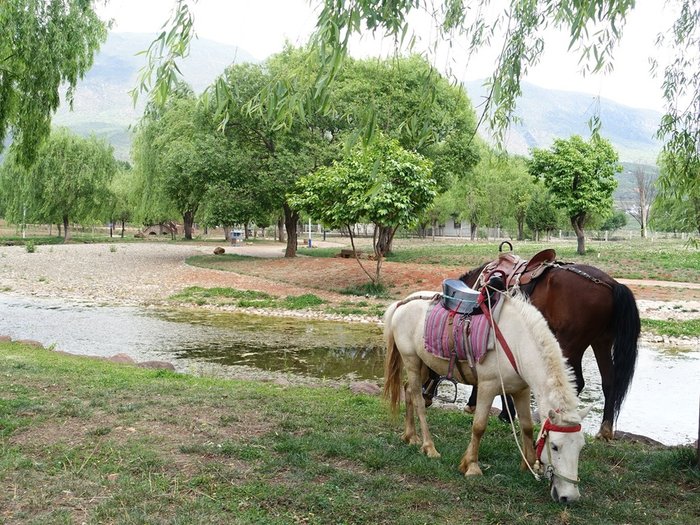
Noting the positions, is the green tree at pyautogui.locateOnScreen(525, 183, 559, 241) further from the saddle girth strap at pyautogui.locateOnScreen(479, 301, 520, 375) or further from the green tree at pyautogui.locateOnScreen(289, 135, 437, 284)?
the saddle girth strap at pyautogui.locateOnScreen(479, 301, 520, 375)

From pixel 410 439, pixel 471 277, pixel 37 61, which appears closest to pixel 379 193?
pixel 37 61

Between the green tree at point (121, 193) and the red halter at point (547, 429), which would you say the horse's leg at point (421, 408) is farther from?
the green tree at point (121, 193)

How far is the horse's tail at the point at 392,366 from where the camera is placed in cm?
528

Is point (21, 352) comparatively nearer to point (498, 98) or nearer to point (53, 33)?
point (53, 33)

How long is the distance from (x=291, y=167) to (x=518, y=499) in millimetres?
Answer: 22075

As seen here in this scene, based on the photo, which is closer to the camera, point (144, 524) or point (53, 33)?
point (144, 524)

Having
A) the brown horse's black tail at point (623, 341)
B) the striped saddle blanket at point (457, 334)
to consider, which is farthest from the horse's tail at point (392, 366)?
the brown horse's black tail at point (623, 341)

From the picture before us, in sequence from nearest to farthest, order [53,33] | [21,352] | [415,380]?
[415,380] → [21,352] → [53,33]

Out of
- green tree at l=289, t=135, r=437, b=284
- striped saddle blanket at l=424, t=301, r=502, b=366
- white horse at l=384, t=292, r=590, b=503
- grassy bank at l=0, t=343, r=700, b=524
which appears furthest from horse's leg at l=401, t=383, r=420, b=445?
green tree at l=289, t=135, r=437, b=284

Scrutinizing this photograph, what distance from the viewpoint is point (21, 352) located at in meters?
9.23

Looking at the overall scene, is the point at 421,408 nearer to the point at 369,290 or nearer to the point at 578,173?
the point at 369,290

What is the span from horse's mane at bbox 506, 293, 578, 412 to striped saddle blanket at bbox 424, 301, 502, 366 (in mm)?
353

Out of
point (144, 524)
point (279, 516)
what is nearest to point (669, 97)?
point (279, 516)

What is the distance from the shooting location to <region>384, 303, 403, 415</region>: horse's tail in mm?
5277
